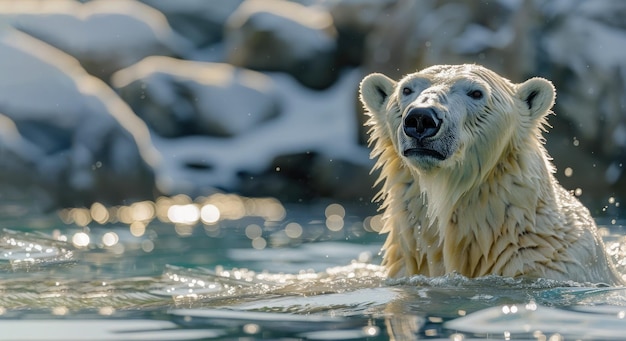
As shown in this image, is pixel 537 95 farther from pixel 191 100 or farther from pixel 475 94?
pixel 191 100

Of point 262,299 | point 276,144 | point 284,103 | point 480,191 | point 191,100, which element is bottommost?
point 262,299

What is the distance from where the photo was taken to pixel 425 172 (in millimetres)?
4953

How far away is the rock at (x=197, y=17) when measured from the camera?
1983 cm

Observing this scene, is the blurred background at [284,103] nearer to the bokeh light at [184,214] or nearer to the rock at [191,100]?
the rock at [191,100]

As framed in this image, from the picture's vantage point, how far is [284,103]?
15273mm

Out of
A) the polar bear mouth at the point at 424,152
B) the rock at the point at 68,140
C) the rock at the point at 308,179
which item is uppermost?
the rock at the point at 68,140

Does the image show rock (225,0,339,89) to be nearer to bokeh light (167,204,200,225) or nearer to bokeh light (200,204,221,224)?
bokeh light (200,204,221,224)

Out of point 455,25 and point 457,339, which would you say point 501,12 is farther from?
point 457,339

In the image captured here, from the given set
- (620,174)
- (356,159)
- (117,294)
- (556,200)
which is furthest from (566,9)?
(117,294)

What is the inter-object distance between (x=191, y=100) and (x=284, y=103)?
4.87 ft

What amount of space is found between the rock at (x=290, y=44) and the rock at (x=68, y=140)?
10.2 feet

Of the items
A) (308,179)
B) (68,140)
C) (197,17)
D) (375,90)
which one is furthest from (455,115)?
(197,17)

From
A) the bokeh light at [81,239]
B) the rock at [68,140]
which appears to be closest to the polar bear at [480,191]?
the bokeh light at [81,239]

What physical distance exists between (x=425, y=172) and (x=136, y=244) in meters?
4.56
